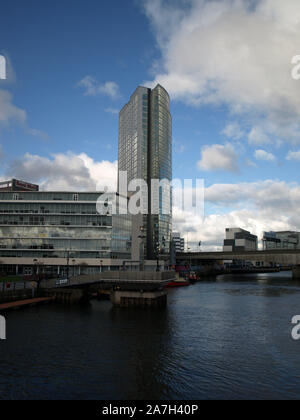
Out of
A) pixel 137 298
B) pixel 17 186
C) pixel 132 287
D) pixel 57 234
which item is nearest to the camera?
pixel 132 287

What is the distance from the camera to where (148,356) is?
29531 millimetres

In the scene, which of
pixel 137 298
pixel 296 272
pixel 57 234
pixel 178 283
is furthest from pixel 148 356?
pixel 296 272

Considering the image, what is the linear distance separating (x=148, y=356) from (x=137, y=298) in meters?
29.5

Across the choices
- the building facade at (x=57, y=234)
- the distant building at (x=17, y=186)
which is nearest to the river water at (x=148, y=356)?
the building facade at (x=57, y=234)

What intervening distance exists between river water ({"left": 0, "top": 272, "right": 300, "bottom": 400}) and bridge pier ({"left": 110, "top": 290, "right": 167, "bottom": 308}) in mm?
7347

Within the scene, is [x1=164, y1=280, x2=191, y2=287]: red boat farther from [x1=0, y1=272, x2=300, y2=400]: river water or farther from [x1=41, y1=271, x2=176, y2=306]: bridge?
[x1=0, y1=272, x2=300, y2=400]: river water

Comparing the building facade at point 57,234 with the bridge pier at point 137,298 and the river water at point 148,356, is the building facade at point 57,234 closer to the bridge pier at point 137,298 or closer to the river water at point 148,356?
the bridge pier at point 137,298

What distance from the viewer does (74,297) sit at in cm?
6456

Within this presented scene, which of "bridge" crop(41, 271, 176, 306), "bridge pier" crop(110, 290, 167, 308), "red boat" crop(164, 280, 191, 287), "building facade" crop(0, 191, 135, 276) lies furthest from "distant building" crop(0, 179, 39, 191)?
"bridge pier" crop(110, 290, 167, 308)

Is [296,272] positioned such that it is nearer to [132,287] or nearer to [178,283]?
[178,283]

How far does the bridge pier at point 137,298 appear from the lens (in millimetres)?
58094
